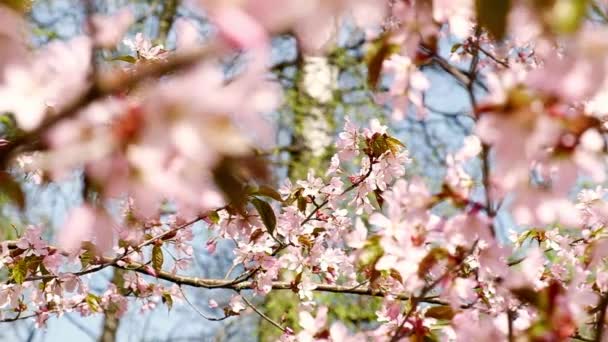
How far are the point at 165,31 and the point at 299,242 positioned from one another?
3859mm

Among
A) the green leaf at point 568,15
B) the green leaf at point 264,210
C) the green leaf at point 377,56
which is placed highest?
the green leaf at point 264,210

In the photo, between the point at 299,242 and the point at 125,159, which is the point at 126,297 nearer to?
the point at 299,242

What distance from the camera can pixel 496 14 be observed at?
1.67 ft

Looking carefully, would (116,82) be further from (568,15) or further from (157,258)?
(157,258)

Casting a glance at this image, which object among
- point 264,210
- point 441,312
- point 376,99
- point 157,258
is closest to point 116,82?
point 376,99

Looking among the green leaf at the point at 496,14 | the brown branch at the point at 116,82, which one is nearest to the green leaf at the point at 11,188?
the brown branch at the point at 116,82

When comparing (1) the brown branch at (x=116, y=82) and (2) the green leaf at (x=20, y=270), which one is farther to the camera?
(2) the green leaf at (x=20, y=270)

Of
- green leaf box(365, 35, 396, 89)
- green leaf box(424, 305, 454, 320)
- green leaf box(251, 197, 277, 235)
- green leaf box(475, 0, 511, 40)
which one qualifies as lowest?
green leaf box(475, 0, 511, 40)

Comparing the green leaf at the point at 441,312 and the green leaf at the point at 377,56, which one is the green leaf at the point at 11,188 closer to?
the green leaf at the point at 377,56

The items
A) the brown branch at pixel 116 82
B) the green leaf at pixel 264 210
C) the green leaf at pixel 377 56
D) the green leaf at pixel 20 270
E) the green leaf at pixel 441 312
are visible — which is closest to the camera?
the brown branch at pixel 116 82

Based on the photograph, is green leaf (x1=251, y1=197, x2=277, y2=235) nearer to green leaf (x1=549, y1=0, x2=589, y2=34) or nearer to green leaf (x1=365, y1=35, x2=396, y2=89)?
green leaf (x1=365, y1=35, x2=396, y2=89)

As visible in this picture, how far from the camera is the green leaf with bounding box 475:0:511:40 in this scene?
509 millimetres

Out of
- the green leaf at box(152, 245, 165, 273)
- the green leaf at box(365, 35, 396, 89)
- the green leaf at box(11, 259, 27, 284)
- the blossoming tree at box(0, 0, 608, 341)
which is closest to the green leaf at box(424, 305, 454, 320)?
the blossoming tree at box(0, 0, 608, 341)

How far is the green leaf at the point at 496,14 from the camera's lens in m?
0.51
